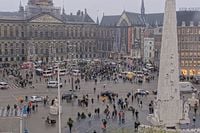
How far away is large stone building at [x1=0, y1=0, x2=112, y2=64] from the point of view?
10644 cm

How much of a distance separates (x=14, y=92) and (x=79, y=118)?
18.8 metres

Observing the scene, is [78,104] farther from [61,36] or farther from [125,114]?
[61,36]

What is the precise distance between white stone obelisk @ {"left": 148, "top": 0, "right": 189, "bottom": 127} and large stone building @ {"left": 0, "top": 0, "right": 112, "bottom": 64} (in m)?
73.1

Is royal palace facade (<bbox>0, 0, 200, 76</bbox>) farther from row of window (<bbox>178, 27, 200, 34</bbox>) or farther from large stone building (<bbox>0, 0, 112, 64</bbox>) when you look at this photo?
row of window (<bbox>178, 27, 200, 34</bbox>)

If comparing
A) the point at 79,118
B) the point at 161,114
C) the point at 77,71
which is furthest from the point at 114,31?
the point at 161,114

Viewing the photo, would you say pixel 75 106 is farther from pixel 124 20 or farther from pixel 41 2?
pixel 124 20

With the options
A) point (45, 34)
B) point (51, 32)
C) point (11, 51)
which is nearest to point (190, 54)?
point (51, 32)

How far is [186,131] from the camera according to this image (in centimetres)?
2605

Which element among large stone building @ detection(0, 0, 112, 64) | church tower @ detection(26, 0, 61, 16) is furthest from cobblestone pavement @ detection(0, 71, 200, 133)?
church tower @ detection(26, 0, 61, 16)

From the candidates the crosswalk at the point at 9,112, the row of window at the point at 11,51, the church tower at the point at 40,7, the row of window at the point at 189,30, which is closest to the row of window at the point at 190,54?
the row of window at the point at 189,30

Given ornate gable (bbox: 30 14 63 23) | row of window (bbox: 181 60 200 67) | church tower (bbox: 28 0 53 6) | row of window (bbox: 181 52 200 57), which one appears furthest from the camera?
church tower (bbox: 28 0 53 6)

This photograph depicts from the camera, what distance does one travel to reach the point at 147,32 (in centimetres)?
11669

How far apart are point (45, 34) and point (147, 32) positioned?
24.4 metres

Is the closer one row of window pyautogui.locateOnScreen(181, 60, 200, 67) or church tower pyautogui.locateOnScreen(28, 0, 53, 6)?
row of window pyautogui.locateOnScreen(181, 60, 200, 67)
